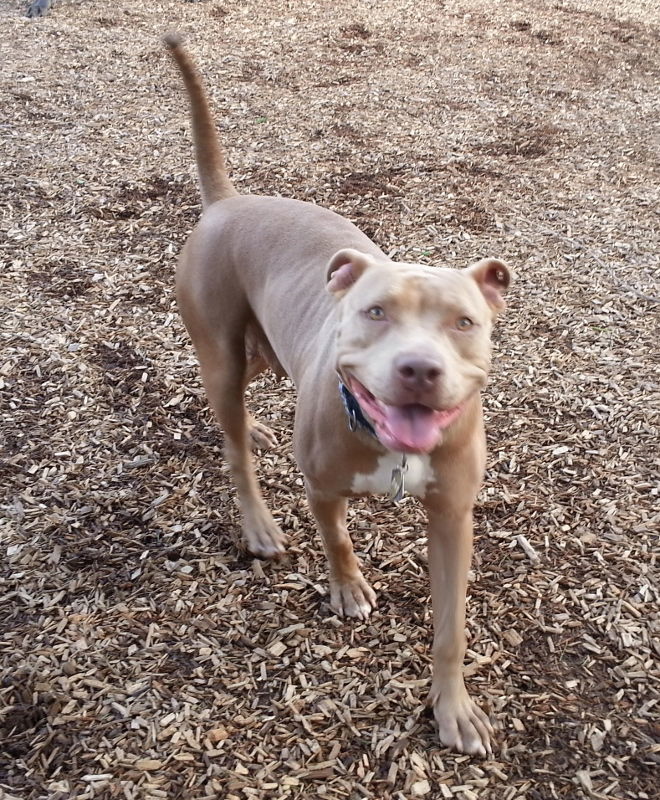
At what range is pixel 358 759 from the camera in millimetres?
2523

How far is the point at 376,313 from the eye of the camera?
2068 millimetres

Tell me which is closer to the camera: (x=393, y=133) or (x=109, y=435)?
(x=109, y=435)

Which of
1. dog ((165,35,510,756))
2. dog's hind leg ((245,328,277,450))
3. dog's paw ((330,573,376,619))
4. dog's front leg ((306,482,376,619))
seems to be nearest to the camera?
dog ((165,35,510,756))

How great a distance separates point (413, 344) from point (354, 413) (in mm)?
361

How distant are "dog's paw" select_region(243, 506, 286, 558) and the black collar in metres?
1.09

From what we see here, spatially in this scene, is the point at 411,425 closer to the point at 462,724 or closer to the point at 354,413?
the point at 354,413

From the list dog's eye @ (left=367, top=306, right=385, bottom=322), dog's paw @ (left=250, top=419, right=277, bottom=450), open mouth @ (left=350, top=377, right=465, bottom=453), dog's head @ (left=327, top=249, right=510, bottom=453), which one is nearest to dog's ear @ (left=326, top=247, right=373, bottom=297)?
dog's head @ (left=327, top=249, right=510, bottom=453)

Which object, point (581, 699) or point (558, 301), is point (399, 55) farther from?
point (581, 699)

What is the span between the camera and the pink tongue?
6.35 ft

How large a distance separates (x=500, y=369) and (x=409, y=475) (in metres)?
2.07

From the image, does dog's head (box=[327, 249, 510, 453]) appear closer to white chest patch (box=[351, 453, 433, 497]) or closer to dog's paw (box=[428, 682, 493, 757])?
white chest patch (box=[351, 453, 433, 497])

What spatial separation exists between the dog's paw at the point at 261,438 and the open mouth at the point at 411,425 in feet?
5.85

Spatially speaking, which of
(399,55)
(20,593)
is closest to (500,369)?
(20,593)

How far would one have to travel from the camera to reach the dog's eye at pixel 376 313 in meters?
2.06
